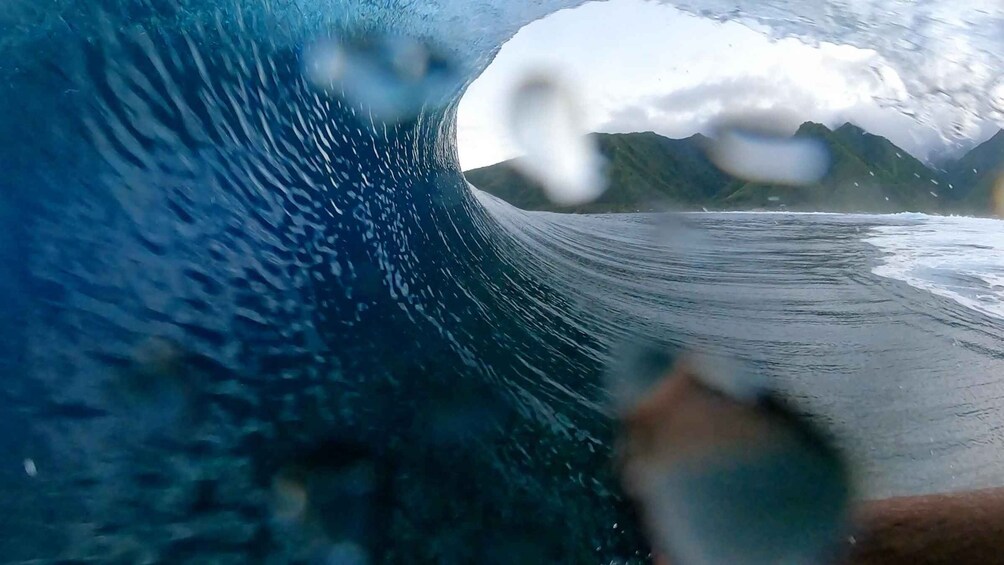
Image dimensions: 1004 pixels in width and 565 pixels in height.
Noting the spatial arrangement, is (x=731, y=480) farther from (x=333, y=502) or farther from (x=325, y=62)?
(x=325, y=62)

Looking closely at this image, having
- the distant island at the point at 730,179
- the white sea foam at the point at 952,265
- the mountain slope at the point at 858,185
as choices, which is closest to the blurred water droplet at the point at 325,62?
the white sea foam at the point at 952,265

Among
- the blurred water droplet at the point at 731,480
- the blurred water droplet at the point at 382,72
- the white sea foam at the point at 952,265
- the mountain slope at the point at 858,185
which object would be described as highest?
the blurred water droplet at the point at 382,72

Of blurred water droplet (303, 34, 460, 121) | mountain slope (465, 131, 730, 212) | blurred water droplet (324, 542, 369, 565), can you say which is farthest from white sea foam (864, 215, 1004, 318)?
mountain slope (465, 131, 730, 212)

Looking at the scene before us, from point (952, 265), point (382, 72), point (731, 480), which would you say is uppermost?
point (382, 72)

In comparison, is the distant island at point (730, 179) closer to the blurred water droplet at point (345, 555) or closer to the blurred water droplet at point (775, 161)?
the blurred water droplet at point (775, 161)

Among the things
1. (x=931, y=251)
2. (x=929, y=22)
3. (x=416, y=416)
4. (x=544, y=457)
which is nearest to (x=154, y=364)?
(x=416, y=416)

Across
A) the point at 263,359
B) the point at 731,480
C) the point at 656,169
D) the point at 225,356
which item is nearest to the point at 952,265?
the point at 731,480

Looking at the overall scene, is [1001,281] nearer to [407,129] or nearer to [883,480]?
[883,480]

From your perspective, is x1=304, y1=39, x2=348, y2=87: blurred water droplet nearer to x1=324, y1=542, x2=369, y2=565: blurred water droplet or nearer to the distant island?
x1=324, y1=542, x2=369, y2=565: blurred water droplet
